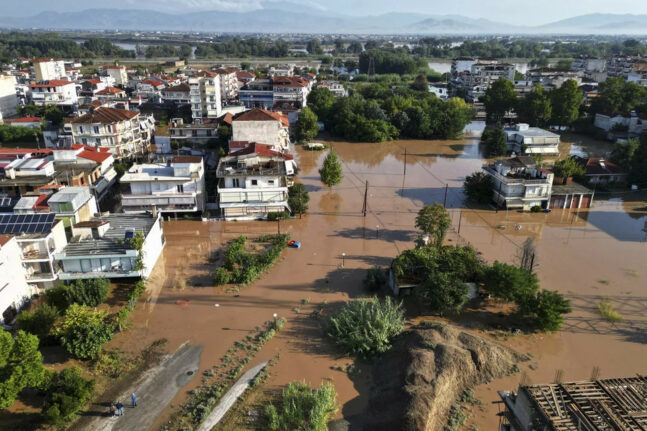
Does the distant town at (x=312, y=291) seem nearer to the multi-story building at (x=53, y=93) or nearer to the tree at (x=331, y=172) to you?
the tree at (x=331, y=172)

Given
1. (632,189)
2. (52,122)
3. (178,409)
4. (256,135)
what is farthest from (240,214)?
(52,122)

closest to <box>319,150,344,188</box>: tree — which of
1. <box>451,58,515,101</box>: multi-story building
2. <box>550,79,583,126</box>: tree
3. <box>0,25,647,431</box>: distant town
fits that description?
<box>0,25,647,431</box>: distant town

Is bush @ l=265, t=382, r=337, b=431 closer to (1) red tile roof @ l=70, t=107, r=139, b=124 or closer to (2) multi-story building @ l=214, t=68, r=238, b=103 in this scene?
(1) red tile roof @ l=70, t=107, r=139, b=124

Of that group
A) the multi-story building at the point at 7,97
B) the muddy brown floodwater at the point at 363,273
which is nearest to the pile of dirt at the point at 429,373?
the muddy brown floodwater at the point at 363,273

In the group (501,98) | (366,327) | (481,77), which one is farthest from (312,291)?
(481,77)

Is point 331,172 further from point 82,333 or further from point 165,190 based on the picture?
point 82,333
